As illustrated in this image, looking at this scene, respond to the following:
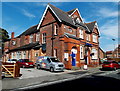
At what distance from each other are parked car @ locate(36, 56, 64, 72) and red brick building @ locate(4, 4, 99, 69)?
246 centimetres

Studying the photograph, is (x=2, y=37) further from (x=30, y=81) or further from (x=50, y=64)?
(x=30, y=81)

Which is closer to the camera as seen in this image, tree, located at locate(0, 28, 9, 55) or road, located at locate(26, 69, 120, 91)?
road, located at locate(26, 69, 120, 91)

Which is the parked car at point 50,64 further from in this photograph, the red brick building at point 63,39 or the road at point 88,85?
the road at point 88,85

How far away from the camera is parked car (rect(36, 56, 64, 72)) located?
15447 millimetres

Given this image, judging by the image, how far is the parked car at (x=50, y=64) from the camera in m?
15.4

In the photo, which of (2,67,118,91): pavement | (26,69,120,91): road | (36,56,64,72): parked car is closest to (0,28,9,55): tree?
(36,56,64,72): parked car

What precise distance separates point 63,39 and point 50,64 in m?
5.47

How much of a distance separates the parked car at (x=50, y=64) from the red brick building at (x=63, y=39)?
96.7 inches

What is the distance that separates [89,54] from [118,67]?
6.72 meters

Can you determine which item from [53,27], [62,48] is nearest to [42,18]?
[53,27]

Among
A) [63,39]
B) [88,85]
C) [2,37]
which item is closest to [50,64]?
[63,39]

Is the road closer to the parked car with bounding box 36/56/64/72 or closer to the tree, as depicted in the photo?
the parked car with bounding box 36/56/64/72

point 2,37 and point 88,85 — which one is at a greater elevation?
point 2,37

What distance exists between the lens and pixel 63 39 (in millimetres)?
19688
